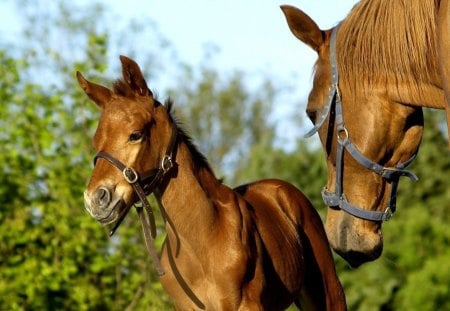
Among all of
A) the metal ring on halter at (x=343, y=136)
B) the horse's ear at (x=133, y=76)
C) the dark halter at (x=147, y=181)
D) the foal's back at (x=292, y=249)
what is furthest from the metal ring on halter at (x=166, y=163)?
the metal ring on halter at (x=343, y=136)

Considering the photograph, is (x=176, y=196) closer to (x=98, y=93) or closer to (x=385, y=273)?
(x=98, y=93)

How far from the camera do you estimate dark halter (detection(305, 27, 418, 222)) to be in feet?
12.7

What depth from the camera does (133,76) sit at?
6.21m

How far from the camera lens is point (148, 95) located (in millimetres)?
6316

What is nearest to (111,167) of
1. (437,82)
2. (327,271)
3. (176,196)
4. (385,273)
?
(176,196)

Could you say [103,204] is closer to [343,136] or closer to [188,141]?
[188,141]

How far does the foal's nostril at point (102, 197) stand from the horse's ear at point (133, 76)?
0.76 metres

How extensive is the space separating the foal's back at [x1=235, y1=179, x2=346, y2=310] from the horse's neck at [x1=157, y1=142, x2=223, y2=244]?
45cm

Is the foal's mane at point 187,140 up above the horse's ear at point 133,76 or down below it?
below

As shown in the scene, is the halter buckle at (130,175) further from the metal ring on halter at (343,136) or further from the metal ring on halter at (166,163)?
the metal ring on halter at (343,136)

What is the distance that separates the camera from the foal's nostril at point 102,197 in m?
5.75

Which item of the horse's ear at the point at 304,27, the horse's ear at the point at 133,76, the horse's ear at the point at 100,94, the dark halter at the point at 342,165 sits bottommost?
the horse's ear at the point at 100,94

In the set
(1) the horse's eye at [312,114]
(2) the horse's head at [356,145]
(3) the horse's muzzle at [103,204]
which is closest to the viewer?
(2) the horse's head at [356,145]

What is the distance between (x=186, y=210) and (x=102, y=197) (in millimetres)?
671
